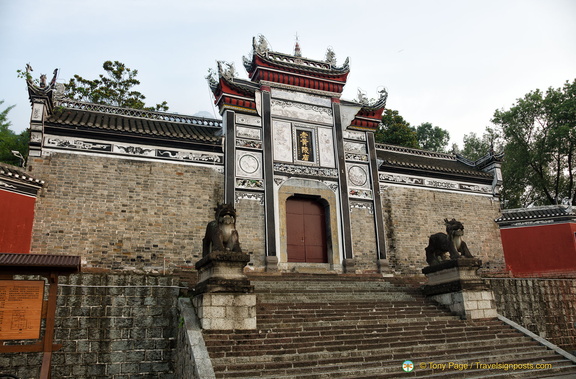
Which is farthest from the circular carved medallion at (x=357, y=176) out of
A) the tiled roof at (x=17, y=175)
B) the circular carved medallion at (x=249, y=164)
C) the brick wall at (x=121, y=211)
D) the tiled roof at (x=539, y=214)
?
the tiled roof at (x=17, y=175)

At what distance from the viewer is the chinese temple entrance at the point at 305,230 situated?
13.9 m

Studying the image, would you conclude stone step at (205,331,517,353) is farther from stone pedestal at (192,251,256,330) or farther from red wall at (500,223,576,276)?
red wall at (500,223,576,276)

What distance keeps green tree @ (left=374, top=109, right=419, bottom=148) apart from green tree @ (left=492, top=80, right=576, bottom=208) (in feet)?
15.0

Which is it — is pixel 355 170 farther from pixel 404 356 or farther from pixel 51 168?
pixel 51 168

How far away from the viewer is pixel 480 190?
682 inches

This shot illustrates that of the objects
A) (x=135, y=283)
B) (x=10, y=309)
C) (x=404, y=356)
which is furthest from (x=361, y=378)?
(x=10, y=309)

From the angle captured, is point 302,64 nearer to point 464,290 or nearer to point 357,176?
point 357,176

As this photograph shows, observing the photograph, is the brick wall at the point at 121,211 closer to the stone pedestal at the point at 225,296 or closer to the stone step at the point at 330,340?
the stone pedestal at the point at 225,296

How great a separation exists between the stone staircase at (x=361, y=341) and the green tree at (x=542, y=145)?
14962mm

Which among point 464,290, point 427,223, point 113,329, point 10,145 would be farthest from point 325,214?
point 10,145

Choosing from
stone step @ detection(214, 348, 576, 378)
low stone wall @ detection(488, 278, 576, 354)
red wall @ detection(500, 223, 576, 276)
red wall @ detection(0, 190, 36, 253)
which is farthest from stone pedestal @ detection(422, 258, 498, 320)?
red wall @ detection(0, 190, 36, 253)

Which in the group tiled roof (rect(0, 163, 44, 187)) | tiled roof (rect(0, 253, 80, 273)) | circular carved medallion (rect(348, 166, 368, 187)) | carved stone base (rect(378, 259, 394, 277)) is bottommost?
tiled roof (rect(0, 253, 80, 273))

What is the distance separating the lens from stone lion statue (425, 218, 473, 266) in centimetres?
1100

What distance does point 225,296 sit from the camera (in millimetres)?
8078
